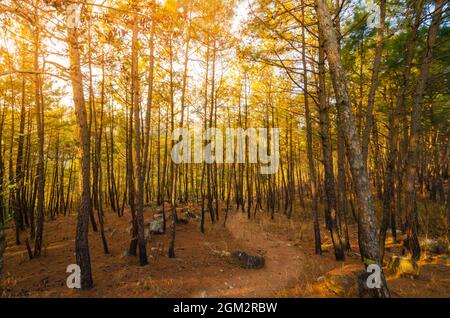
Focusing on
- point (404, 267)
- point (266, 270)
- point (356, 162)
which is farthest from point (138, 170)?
point (404, 267)

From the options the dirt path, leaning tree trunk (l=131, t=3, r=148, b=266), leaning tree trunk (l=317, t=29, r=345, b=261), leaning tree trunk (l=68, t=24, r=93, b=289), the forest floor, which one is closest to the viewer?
the forest floor

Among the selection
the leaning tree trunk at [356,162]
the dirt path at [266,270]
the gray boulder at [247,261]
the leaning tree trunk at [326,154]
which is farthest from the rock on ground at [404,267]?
→ the gray boulder at [247,261]

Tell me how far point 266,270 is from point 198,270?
2584 mm

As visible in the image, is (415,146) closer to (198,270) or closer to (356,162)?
(356,162)

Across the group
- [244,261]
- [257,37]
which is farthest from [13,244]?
[257,37]

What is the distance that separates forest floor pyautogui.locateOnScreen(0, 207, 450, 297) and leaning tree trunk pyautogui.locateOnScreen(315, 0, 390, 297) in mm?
1309

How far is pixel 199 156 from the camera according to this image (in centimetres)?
2456

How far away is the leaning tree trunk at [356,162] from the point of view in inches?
173

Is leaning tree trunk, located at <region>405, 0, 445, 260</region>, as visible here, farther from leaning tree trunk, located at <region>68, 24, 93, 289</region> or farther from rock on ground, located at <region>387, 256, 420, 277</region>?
leaning tree trunk, located at <region>68, 24, 93, 289</region>

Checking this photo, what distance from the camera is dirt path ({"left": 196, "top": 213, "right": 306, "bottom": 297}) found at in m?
6.45

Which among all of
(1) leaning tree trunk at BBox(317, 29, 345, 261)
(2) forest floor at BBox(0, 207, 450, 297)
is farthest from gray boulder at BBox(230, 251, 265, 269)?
(1) leaning tree trunk at BBox(317, 29, 345, 261)

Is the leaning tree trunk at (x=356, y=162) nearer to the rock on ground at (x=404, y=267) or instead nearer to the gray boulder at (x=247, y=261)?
the rock on ground at (x=404, y=267)

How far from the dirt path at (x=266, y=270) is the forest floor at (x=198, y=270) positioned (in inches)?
1.1
